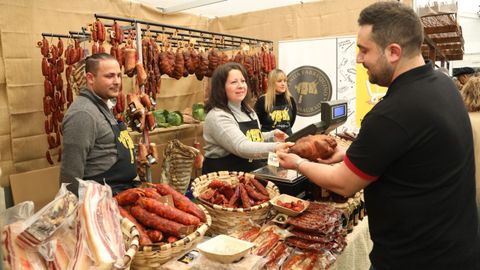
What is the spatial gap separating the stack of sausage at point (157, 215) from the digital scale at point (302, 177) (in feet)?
2.22

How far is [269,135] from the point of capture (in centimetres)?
322

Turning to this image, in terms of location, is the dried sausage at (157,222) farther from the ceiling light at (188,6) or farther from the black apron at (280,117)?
the ceiling light at (188,6)

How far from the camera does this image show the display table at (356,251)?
1.92 meters


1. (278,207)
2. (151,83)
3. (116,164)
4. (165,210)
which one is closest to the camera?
(165,210)

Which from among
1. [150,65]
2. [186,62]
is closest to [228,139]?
[150,65]

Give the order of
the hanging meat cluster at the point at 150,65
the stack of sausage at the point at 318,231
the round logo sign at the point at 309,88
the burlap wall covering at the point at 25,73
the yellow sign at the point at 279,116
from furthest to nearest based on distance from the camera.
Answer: the round logo sign at the point at 309,88 < the yellow sign at the point at 279,116 < the burlap wall covering at the point at 25,73 < the hanging meat cluster at the point at 150,65 < the stack of sausage at the point at 318,231

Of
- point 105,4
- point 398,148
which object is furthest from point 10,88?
point 398,148

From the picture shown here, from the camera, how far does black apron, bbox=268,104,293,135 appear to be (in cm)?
481

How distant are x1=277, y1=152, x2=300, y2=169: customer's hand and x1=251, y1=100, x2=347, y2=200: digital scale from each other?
23 centimetres

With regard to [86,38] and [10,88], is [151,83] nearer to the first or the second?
[86,38]

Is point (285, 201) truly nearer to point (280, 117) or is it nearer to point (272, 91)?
point (280, 117)

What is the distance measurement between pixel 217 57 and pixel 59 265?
12.0 ft

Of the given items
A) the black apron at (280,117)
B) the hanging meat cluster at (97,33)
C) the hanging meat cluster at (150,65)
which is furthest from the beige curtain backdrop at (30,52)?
the black apron at (280,117)

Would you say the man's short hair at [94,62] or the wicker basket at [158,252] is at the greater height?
the man's short hair at [94,62]
